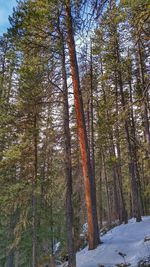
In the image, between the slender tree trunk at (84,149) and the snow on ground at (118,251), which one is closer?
the snow on ground at (118,251)

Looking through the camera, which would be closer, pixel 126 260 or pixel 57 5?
pixel 126 260

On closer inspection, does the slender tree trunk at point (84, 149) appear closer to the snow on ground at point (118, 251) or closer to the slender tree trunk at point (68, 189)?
the slender tree trunk at point (68, 189)

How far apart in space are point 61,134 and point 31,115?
7.93 ft

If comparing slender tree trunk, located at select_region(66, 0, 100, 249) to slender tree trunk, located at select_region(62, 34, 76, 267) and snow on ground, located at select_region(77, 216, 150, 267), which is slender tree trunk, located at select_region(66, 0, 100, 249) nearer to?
slender tree trunk, located at select_region(62, 34, 76, 267)

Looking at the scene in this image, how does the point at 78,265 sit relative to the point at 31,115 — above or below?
below

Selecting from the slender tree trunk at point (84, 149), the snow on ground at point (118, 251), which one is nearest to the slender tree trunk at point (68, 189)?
the slender tree trunk at point (84, 149)

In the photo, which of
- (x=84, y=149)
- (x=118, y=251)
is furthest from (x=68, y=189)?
(x=118, y=251)

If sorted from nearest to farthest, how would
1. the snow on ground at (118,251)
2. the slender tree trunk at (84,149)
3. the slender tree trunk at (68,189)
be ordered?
the snow on ground at (118,251), the slender tree trunk at (68,189), the slender tree trunk at (84,149)

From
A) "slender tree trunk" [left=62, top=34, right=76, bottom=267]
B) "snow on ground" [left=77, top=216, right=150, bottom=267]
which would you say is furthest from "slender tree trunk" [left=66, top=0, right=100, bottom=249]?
"snow on ground" [left=77, top=216, right=150, bottom=267]

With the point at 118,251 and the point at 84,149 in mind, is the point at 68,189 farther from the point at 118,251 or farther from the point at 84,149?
the point at 118,251

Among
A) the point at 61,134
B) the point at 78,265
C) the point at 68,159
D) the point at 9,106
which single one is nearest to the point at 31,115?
the point at 9,106

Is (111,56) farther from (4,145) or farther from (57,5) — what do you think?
(4,145)

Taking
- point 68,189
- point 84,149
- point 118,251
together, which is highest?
point 84,149

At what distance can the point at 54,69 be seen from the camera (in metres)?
12.4
